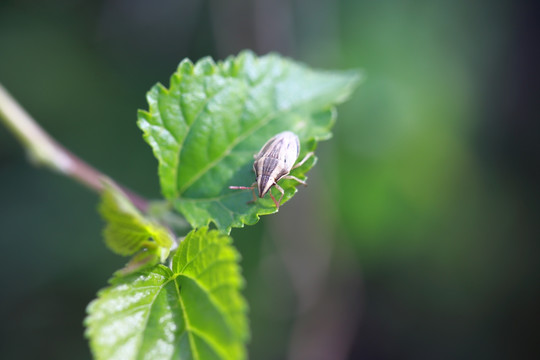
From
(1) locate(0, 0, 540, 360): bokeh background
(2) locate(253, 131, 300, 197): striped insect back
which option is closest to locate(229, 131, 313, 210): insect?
(2) locate(253, 131, 300, 197): striped insect back

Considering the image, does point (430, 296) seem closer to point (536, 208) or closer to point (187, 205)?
point (536, 208)

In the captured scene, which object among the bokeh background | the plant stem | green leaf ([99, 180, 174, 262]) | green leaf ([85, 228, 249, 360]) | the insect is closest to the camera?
green leaf ([85, 228, 249, 360])

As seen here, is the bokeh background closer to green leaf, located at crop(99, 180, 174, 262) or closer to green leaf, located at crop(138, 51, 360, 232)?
green leaf, located at crop(138, 51, 360, 232)

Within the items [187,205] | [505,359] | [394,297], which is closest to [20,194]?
[187,205]

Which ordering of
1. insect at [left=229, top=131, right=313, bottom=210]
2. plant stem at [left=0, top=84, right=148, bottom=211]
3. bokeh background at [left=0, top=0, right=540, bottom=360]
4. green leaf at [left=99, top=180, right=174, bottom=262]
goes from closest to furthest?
green leaf at [left=99, top=180, right=174, bottom=262]
insect at [left=229, top=131, right=313, bottom=210]
plant stem at [left=0, top=84, right=148, bottom=211]
bokeh background at [left=0, top=0, right=540, bottom=360]

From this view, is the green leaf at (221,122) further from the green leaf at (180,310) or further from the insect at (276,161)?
the green leaf at (180,310)

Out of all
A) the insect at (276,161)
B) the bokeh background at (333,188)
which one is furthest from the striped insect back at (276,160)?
the bokeh background at (333,188)
